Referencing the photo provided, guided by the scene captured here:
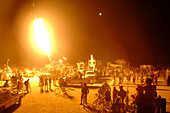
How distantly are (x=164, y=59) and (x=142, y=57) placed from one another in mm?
9176

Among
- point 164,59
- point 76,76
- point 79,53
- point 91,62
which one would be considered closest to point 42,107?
point 76,76

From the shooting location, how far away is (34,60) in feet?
265

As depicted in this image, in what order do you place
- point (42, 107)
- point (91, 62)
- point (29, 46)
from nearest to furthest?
point (42, 107) → point (91, 62) → point (29, 46)

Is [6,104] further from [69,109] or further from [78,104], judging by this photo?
[78,104]

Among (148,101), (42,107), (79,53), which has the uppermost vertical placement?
(79,53)

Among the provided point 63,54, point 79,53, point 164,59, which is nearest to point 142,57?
point 164,59

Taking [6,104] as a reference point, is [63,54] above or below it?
above

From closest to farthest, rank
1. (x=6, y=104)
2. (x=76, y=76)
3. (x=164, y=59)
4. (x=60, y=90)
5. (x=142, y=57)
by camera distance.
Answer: (x=6, y=104) < (x=60, y=90) < (x=76, y=76) < (x=164, y=59) < (x=142, y=57)

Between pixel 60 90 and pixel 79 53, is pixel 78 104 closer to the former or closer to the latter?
pixel 60 90

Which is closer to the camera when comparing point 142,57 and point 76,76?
point 76,76

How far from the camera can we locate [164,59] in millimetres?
64000

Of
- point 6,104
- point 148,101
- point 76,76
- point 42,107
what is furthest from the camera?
point 76,76

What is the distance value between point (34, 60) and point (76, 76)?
6382cm

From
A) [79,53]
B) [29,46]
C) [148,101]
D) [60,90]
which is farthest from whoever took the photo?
[29,46]
